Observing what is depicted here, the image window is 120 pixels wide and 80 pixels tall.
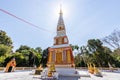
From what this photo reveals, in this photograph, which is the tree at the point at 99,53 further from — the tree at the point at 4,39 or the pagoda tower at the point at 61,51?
the tree at the point at 4,39

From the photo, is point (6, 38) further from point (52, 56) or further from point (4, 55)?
point (52, 56)

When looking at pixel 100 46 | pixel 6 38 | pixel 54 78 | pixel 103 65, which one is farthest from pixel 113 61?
pixel 6 38

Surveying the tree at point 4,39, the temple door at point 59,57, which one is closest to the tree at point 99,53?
the temple door at point 59,57

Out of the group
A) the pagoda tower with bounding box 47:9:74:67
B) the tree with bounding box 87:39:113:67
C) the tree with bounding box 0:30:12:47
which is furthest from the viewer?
the tree with bounding box 0:30:12:47

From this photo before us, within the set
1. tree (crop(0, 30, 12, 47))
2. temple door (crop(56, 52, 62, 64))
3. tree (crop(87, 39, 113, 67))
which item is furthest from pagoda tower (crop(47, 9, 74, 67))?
tree (crop(0, 30, 12, 47))

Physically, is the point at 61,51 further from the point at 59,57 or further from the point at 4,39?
the point at 4,39

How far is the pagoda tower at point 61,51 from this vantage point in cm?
1676

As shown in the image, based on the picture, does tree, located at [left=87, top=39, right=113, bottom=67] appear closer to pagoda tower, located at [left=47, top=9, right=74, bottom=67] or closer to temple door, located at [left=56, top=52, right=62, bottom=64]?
pagoda tower, located at [left=47, top=9, right=74, bottom=67]

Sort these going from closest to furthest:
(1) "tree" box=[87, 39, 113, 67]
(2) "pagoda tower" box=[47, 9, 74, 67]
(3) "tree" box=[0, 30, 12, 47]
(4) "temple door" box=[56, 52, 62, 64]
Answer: (2) "pagoda tower" box=[47, 9, 74, 67], (4) "temple door" box=[56, 52, 62, 64], (1) "tree" box=[87, 39, 113, 67], (3) "tree" box=[0, 30, 12, 47]

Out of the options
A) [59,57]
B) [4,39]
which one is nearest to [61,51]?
[59,57]

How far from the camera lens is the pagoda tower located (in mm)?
16758

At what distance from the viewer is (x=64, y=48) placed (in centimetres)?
1725

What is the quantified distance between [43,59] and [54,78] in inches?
1140

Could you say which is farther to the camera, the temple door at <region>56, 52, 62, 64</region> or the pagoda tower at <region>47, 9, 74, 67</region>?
the temple door at <region>56, 52, 62, 64</region>
